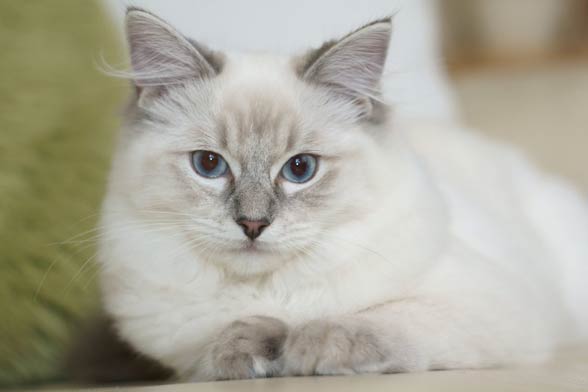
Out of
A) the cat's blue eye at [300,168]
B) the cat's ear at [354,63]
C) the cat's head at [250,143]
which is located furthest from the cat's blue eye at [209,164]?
the cat's ear at [354,63]

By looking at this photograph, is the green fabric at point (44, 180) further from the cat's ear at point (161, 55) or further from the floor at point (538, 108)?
the floor at point (538, 108)

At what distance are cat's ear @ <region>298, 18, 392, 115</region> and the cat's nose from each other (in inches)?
14.2

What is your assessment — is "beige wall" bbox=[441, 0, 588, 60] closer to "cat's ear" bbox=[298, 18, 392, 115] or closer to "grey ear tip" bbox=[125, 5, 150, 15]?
"cat's ear" bbox=[298, 18, 392, 115]

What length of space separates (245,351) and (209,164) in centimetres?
40

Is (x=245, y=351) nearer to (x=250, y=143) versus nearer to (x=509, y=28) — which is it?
(x=250, y=143)

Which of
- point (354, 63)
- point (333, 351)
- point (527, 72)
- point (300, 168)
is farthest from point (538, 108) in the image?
point (333, 351)

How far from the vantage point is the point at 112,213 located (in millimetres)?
1683

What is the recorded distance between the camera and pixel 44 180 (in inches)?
77.3

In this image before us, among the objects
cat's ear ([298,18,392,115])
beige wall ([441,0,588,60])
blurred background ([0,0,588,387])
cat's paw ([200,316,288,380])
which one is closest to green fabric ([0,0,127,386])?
blurred background ([0,0,588,387])

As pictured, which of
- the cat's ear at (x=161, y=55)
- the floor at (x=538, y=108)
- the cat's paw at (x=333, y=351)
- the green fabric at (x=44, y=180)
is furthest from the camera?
the floor at (x=538, y=108)

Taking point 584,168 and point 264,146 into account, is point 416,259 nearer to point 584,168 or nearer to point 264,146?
point 264,146

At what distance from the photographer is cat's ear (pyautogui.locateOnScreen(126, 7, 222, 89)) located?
153 cm

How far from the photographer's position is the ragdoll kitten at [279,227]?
1448 millimetres

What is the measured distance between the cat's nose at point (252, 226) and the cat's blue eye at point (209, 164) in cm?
13
